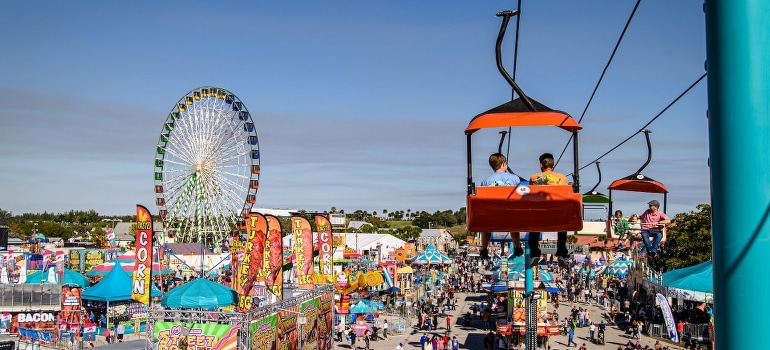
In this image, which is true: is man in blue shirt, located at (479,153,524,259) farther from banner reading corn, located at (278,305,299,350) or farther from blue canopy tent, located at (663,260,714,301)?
blue canopy tent, located at (663,260,714,301)

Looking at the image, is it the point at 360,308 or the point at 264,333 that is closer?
the point at 264,333

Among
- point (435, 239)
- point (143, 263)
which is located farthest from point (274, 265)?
point (435, 239)

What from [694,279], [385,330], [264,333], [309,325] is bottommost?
[385,330]

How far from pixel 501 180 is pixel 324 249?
17.8 m

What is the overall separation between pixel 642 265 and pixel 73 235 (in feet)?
313

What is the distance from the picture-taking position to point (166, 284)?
39781mm

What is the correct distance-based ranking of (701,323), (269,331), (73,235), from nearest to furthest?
(269,331), (701,323), (73,235)

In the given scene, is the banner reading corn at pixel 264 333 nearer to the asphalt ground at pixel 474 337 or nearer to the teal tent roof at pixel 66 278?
the asphalt ground at pixel 474 337

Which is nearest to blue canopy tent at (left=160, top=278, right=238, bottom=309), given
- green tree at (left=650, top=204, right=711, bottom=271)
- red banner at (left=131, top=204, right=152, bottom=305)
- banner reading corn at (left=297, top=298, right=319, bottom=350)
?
red banner at (left=131, top=204, right=152, bottom=305)

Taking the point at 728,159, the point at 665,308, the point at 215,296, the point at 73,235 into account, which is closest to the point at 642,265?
the point at 665,308

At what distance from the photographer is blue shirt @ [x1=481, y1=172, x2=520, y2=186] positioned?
7.05 m

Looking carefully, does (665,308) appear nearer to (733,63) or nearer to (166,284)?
(733,63)

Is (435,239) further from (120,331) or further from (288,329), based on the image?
(288,329)

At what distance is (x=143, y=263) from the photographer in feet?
A: 63.5
